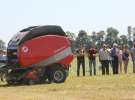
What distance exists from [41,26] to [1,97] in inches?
257

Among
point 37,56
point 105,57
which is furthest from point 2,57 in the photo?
point 105,57

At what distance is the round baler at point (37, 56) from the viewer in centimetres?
2295

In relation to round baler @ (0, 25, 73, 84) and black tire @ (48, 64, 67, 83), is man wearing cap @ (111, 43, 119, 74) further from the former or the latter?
black tire @ (48, 64, 67, 83)

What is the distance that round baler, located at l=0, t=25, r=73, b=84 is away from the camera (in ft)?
75.3


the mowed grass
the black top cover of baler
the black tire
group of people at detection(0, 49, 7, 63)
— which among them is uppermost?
the black top cover of baler

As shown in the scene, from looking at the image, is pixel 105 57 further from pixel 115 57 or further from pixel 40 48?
pixel 40 48

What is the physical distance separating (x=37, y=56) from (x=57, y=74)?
1.39m

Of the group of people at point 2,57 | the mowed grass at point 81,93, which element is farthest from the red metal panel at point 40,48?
the group of people at point 2,57

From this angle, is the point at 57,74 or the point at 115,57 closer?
the point at 57,74

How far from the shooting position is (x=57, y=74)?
24.0 m

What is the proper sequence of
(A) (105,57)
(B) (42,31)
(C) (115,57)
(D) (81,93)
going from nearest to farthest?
(D) (81,93) → (B) (42,31) → (A) (105,57) → (C) (115,57)

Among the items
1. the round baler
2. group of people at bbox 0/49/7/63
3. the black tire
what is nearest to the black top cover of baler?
the round baler

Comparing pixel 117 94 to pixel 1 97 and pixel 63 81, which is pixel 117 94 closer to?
pixel 1 97

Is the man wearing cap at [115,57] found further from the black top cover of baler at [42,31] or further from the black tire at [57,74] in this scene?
the black top cover of baler at [42,31]
